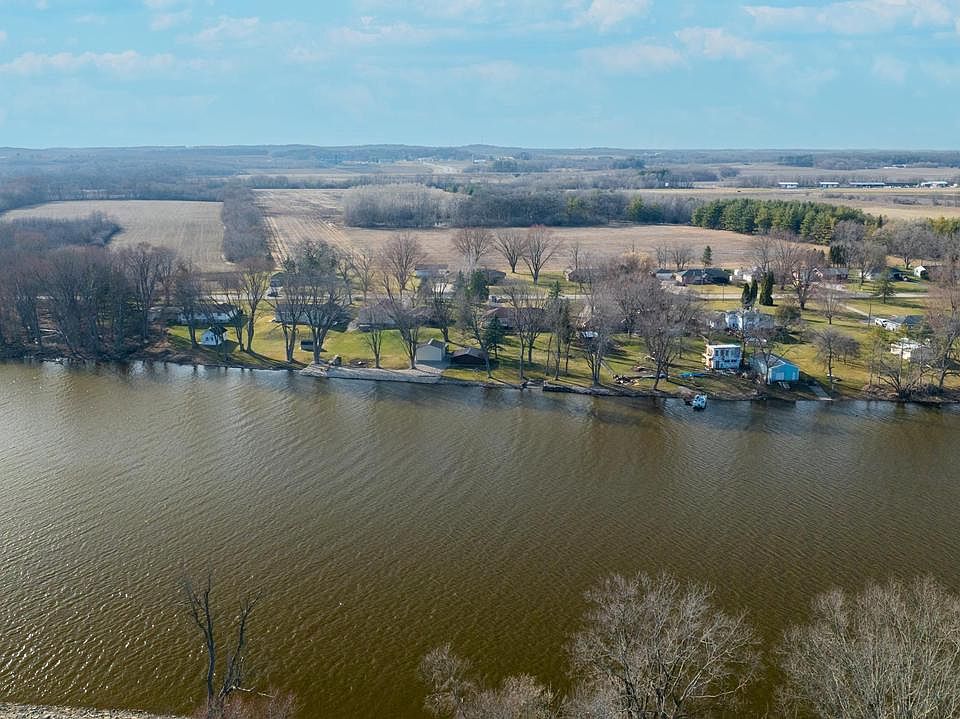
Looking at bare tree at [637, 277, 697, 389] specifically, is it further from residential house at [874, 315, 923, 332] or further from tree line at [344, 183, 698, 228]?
tree line at [344, 183, 698, 228]

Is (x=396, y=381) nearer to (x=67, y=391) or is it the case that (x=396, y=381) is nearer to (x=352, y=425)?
(x=352, y=425)

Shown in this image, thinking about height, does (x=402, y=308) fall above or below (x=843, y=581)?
above

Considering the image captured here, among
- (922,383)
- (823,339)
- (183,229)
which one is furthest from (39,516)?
(183,229)

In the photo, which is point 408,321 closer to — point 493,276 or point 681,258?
point 493,276

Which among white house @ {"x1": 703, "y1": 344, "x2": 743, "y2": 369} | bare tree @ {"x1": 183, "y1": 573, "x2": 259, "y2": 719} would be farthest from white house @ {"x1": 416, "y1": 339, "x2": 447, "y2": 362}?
bare tree @ {"x1": 183, "y1": 573, "x2": 259, "y2": 719}

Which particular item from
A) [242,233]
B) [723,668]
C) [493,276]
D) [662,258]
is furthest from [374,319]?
[242,233]
